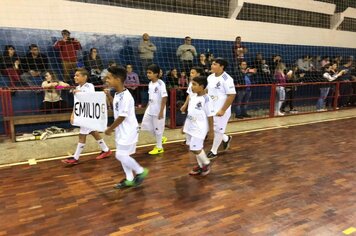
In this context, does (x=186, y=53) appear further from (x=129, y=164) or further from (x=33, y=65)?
(x=129, y=164)

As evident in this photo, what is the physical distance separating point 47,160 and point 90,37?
3925 mm

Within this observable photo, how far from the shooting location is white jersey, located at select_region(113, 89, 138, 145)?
3.60 meters

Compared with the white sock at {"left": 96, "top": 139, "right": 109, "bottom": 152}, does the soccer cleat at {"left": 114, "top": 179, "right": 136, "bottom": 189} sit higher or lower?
lower

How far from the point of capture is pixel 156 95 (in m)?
5.20

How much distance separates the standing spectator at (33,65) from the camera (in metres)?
6.80

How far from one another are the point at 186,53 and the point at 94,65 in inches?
102

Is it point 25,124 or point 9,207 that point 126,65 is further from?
point 9,207

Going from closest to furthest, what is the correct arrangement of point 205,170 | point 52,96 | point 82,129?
point 205,170, point 82,129, point 52,96

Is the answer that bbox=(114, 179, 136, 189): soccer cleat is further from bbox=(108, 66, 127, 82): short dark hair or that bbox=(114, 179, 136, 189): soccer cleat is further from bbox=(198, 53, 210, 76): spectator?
bbox=(198, 53, 210, 76): spectator

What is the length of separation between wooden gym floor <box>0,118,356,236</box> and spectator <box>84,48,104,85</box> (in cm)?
272

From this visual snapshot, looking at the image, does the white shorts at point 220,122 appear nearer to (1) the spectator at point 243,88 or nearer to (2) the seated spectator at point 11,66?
(1) the spectator at point 243,88

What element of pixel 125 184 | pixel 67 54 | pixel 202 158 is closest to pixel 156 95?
pixel 202 158

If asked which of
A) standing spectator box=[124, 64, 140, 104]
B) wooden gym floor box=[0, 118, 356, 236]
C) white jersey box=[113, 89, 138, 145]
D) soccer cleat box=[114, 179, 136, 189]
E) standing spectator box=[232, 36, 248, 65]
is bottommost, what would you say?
wooden gym floor box=[0, 118, 356, 236]

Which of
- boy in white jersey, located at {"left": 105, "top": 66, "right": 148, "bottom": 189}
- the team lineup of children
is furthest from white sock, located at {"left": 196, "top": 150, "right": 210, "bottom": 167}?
boy in white jersey, located at {"left": 105, "top": 66, "right": 148, "bottom": 189}
